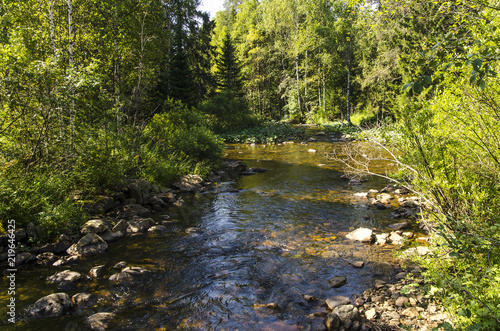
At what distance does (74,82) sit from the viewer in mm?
7621

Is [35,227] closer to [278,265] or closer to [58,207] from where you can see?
[58,207]

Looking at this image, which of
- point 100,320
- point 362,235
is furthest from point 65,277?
point 362,235

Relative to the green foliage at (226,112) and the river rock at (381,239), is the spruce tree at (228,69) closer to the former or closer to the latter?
the green foliage at (226,112)

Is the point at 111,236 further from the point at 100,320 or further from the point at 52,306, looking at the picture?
the point at 100,320

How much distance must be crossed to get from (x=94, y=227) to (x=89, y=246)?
0.79m

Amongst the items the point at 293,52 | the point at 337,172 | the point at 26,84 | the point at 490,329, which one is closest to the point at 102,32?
the point at 26,84

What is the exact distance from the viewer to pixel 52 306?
4.74 m

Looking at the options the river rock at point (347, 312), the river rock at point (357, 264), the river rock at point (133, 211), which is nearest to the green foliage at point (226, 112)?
the river rock at point (133, 211)

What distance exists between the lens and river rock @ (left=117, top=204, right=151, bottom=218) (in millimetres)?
9336

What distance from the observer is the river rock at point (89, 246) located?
22.3 feet

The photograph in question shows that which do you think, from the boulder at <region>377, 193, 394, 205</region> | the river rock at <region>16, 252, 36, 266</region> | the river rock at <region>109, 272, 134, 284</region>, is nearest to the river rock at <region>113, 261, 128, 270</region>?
the river rock at <region>109, 272, 134, 284</region>

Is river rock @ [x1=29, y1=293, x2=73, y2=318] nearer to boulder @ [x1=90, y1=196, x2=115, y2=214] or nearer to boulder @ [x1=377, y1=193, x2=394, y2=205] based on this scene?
boulder @ [x1=90, y1=196, x2=115, y2=214]

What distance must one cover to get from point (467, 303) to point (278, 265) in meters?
3.61

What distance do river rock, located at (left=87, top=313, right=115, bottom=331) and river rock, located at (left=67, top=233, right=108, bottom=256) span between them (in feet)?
8.42
